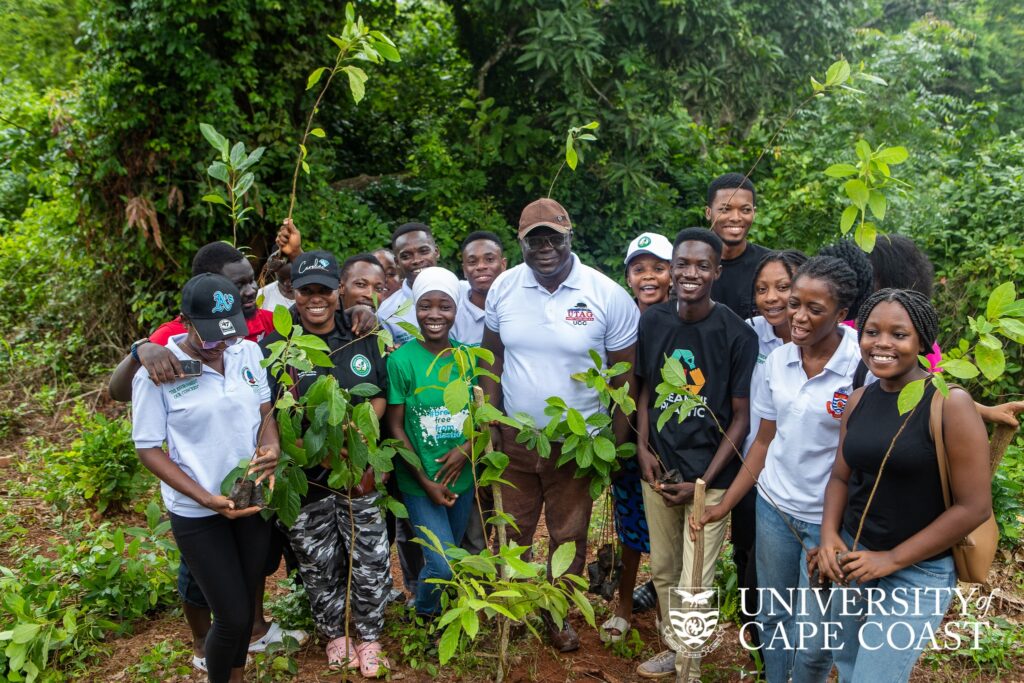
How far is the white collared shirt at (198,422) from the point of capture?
304 centimetres

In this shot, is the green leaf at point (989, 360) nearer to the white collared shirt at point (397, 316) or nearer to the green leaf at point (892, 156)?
the green leaf at point (892, 156)

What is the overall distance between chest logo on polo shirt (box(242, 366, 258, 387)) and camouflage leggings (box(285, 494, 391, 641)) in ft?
2.27

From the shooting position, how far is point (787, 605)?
10.4ft

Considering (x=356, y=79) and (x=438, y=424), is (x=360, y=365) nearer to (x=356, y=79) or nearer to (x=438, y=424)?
(x=438, y=424)

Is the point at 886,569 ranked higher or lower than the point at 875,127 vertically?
lower

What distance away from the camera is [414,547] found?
14.3 feet

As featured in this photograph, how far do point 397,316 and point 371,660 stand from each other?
66.6 inches

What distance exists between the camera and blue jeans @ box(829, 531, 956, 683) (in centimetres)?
254

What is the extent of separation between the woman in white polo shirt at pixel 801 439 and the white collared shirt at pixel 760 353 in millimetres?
54

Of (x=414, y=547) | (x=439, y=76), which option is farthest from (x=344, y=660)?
(x=439, y=76)

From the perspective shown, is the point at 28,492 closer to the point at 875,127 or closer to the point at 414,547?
the point at 414,547

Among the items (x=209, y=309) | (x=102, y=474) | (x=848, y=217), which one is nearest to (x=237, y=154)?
(x=209, y=309)

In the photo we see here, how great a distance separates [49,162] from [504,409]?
6.24 metres

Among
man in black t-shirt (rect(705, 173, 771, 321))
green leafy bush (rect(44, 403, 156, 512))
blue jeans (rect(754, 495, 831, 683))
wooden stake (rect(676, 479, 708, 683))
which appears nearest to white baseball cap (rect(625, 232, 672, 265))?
man in black t-shirt (rect(705, 173, 771, 321))
